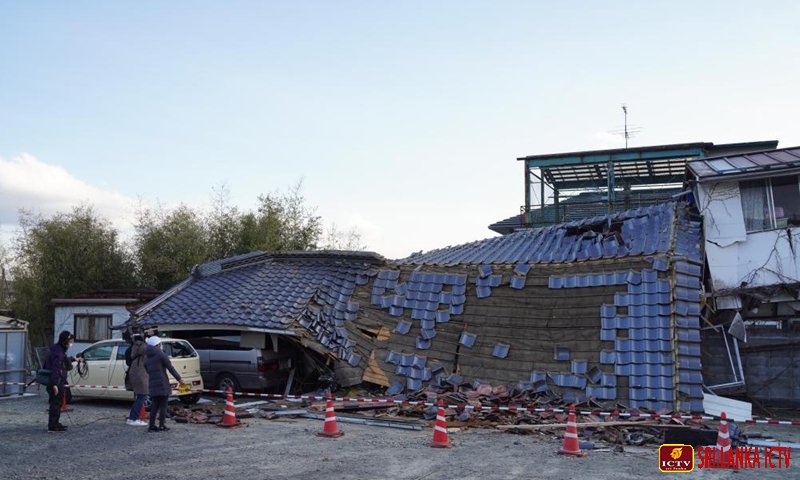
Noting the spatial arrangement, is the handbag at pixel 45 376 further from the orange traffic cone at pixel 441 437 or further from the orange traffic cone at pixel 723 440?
the orange traffic cone at pixel 723 440

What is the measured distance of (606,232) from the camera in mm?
16438

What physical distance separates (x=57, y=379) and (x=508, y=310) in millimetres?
9426

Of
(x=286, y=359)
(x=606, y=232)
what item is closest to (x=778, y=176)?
Result: (x=606, y=232)

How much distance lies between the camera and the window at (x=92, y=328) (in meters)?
22.4

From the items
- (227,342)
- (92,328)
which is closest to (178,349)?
(227,342)

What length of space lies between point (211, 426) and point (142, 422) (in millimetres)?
1303

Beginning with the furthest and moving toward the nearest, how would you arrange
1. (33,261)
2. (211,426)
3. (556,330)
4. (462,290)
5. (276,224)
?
(276,224)
(33,261)
(462,290)
(556,330)
(211,426)

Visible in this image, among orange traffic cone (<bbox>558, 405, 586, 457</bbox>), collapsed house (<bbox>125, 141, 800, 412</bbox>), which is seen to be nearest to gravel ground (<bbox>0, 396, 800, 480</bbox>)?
orange traffic cone (<bbox>558, 405, 586, 457</bbox>)

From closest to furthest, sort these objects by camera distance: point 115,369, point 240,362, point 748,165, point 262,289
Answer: point 115,369 → point 748,165 → point 240,362 → point 262,289

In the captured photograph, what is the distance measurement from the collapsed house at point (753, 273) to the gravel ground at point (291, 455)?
5.91 feet

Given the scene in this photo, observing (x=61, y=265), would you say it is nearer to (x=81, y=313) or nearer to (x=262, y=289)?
(x=81, y=313)

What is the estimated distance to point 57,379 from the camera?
38.0 feet

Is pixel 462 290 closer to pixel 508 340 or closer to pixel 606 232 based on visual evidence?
pixel 508 340

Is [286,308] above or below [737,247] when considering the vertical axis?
below
